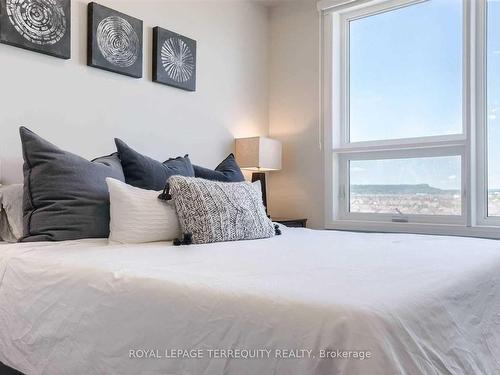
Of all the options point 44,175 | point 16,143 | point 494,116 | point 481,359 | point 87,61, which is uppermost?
point 87,61

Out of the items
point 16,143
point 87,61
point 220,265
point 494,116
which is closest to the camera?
point 220,265

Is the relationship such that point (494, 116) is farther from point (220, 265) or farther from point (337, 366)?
point (337, 366)

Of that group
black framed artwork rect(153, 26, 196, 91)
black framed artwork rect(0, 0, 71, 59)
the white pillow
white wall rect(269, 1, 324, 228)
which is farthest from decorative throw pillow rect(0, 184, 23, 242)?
white wall rect(269, 1, 324, 228)

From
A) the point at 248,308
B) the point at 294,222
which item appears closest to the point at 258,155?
the point at 294,222

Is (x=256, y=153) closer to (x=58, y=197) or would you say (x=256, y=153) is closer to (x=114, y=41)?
(x=114, y=41)

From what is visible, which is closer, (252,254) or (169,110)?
(252,254)

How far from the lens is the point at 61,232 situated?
163cm

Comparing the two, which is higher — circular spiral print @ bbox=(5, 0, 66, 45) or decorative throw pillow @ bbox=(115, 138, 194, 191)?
circular spiral print @ bbox=(5, 0, 66, 45)

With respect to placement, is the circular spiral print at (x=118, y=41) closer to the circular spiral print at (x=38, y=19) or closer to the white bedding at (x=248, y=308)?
the circular spiral print at (x=38, y=19)

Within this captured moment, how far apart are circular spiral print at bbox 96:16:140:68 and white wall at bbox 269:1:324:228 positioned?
1387mm

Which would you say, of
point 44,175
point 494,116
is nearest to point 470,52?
point 494,116

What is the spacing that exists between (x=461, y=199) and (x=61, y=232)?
2378 millimetres

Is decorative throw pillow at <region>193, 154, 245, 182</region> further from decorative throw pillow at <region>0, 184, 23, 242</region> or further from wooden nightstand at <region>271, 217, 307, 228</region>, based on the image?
decorative throw pillow at <region>0, 184, 23, 242</region>

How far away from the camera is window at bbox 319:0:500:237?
2.72 metres
